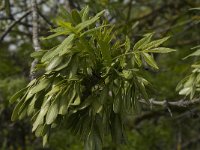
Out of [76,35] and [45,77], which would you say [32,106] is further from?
[76,35]

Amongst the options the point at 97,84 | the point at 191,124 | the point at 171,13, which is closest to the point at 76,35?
the point at 97,84

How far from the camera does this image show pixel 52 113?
1425 mm

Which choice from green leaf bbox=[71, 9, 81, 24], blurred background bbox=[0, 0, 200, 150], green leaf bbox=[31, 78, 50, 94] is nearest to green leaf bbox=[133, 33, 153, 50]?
green leaf bbox=[71, 9, 81, 24]

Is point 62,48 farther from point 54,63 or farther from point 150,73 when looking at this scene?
point 150,73

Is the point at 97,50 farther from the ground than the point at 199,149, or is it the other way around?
the point at 97,50

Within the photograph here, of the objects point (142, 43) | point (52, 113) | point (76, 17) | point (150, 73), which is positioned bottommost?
point (150, 73)

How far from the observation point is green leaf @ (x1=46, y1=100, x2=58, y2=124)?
1.42 meters

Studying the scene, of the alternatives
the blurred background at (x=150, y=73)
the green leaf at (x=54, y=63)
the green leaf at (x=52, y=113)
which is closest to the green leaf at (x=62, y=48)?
the green leaf at (x=54, y=63)

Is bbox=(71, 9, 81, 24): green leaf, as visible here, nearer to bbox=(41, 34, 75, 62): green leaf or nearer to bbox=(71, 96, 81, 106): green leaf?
bbox=(41, 34, 75, 62): green leaf

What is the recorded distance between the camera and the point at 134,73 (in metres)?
1.50

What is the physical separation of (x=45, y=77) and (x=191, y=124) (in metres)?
4.47

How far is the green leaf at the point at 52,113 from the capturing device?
55.7 inches

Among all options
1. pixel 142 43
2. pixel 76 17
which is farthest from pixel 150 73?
pixel 76 17

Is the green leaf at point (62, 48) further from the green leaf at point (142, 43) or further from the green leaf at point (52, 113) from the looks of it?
the green leaf at point (142, 43)
